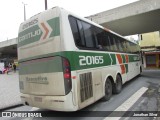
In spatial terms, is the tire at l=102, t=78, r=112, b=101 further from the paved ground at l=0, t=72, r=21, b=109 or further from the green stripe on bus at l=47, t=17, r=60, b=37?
the paved ground at l=0, t=72, r=21, b=109

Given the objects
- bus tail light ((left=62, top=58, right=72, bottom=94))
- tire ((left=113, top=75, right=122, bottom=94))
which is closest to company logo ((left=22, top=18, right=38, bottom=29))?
bus tail light ((left=62, top=58, right=72, bottom=94))

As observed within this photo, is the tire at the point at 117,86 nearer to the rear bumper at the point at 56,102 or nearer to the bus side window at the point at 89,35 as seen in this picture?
the bus side window at the point at 89,35

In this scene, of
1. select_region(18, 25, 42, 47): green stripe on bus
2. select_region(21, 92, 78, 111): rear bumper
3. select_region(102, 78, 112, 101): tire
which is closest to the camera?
select_region(21, 92, 78, 111): rear bumper

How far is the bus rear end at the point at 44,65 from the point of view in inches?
204

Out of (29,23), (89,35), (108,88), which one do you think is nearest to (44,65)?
(29,23)

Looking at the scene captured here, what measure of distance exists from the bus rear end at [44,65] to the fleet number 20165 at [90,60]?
2.14 ft

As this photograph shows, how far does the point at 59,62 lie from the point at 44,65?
0.60m

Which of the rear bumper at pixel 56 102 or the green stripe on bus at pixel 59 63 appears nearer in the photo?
the rear bumper at pixel 56 102

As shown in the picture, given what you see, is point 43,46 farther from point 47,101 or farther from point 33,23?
point 47,101

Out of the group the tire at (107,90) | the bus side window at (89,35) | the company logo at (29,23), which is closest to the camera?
the company logo at (29,23)

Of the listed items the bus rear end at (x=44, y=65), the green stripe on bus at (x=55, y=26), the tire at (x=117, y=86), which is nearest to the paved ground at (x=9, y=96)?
the bus rear end at (x=44, y=65)

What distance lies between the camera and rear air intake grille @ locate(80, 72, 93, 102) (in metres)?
5.58

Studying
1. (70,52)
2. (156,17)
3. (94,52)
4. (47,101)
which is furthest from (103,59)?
(156,17)

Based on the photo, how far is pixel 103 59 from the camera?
7.45 m
